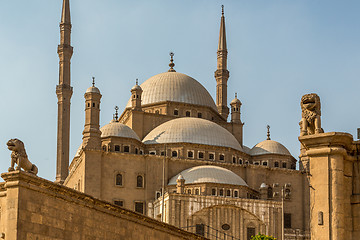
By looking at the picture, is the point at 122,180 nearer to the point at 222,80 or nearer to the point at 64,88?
the point at 64,88

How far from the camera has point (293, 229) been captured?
47.2 meters

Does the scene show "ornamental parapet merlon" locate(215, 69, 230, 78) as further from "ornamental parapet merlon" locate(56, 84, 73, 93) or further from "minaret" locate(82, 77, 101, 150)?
"minaret" locate(82, 77, 101, 150)

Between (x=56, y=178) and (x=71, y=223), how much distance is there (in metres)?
39.7


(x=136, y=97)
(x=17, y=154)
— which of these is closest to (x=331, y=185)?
(x=17, y=154)

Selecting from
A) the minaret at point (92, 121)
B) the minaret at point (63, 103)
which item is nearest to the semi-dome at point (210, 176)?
the minaret at point (92, 121)

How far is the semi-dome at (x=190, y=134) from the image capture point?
48.8 metres

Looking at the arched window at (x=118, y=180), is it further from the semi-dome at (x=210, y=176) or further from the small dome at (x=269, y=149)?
the small dome at (x=269, y=149)

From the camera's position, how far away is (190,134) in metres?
48.9

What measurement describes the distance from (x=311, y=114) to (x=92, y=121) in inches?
1448

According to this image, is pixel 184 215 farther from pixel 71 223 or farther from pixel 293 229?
pixel 71 223

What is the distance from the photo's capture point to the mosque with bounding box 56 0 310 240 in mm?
42188

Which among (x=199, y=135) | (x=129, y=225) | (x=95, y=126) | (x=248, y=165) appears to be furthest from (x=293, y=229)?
(x=129, y=225)

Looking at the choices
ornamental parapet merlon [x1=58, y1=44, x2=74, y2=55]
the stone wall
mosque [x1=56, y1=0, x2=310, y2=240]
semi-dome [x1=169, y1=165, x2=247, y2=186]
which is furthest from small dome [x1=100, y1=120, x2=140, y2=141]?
the stone wall

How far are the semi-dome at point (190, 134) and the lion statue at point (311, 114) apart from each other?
38497 mm
